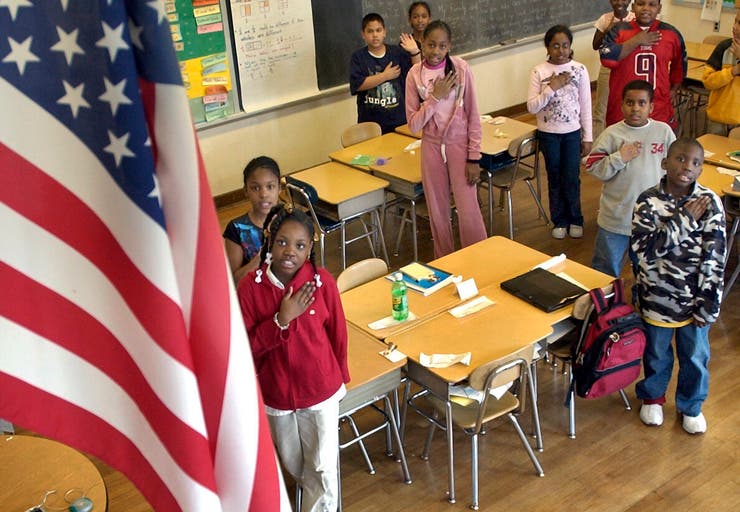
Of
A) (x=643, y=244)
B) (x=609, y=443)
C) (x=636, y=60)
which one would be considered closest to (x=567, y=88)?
(x=636, y=60)

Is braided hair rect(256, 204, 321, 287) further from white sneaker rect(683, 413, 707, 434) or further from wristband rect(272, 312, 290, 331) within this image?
white sneaker rect(683, 413, 707, 434)

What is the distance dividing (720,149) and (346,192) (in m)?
2.61

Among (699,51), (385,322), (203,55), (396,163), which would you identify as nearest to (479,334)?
(385,322)

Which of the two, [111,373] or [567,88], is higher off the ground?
[111,373]

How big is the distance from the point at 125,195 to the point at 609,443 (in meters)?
3.78

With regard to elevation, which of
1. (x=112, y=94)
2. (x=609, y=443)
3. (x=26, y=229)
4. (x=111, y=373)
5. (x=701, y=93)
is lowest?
(x=609, y=443)

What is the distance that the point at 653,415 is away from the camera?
15.4ft

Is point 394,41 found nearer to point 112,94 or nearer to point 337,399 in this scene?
point 337,399

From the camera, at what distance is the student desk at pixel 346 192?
19.5ft

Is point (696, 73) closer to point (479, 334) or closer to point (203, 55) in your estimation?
point (203, 55)

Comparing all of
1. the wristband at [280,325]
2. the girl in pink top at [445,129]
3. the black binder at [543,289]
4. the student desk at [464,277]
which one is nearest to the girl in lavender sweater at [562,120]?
the girl in pink top at [445,129]

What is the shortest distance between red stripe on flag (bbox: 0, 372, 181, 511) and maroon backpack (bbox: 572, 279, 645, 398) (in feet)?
10.3

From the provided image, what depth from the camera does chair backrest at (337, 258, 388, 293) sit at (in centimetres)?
473

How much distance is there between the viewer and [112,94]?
1.30m
